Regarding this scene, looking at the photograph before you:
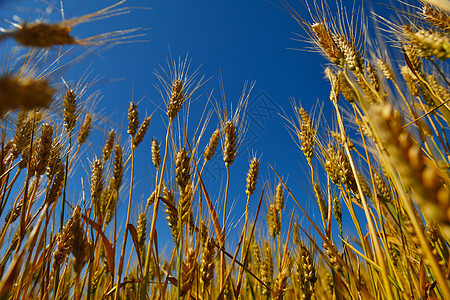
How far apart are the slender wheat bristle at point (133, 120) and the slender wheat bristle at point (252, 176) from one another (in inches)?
39.1

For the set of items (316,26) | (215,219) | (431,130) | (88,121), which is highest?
(316,26)

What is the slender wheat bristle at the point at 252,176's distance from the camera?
1.86m

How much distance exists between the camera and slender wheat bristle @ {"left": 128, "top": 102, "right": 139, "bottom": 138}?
205cm

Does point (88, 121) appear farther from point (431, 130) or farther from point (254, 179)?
point (431, 130)

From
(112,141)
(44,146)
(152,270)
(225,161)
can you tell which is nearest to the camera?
(44,146)

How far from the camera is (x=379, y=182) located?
6.61 ft

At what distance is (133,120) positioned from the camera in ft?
6.86

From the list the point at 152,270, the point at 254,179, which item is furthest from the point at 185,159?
the point at 152,270

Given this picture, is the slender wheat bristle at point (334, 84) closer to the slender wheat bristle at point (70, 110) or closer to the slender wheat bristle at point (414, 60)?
the slender wheat bristle at point (414, 60)

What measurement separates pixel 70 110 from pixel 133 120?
45cm

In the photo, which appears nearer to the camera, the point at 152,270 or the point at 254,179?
the point at 254,179

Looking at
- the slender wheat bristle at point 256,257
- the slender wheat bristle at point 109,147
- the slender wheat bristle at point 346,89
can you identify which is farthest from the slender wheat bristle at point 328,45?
the slender wheat bristle at point 256,257

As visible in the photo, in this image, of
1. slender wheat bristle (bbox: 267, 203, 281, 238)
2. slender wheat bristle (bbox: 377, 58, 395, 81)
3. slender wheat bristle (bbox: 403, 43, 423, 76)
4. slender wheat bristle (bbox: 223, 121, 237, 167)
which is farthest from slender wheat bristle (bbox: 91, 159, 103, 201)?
slender wheat bristle (bbox: 377, 58, 395, 81)

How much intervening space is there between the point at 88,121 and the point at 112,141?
0.40 m
